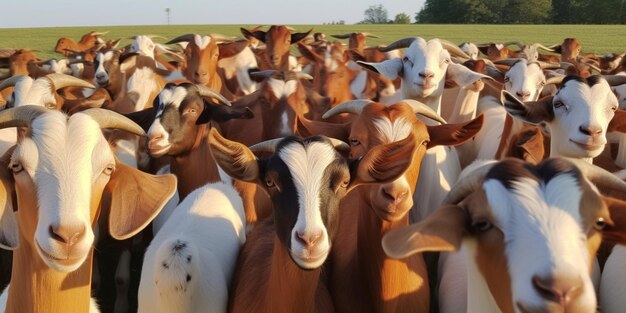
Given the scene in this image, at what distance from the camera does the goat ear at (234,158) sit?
3.54 meters

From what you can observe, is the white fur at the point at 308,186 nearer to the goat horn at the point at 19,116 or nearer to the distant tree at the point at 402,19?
the goat horn at the point at 19,116

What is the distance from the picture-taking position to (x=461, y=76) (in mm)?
7008

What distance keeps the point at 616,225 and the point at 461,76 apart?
4554 mm

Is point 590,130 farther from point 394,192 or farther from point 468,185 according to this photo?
point 468,185

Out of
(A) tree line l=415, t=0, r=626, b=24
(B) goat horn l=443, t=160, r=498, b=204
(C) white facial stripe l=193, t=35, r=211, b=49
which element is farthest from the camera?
(A) tree line l=415, t=0, r=626, b=24

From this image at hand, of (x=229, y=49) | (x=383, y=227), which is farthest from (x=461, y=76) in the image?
(x=229, y=49)

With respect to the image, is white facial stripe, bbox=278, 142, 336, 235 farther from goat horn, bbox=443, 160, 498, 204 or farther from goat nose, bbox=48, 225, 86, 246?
goat nose, bbox=48, 225, 86, 246

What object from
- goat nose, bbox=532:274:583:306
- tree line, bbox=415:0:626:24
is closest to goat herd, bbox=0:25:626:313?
goat nose, bbox=532:274:583:306

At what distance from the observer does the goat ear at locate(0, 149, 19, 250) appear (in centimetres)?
311

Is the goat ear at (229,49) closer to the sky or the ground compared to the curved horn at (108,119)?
closer to the ground

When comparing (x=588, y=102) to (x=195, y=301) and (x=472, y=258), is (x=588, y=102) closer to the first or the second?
(x=472, y=258)

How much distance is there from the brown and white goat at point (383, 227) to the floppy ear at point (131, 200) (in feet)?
4.65

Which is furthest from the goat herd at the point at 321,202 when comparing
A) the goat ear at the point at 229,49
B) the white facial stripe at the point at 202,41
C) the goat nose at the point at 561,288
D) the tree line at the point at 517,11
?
the tree line at the point at 517,11

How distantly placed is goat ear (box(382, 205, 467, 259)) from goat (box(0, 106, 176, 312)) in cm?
143
